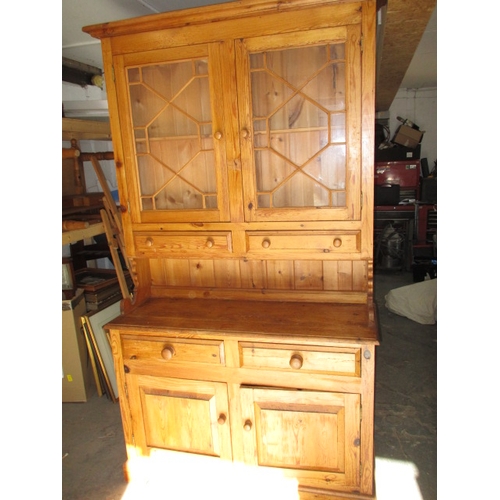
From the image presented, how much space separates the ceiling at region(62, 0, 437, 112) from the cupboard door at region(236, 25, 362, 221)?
290 millimetres

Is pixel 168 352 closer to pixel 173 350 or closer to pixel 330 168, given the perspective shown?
pixel 173 350

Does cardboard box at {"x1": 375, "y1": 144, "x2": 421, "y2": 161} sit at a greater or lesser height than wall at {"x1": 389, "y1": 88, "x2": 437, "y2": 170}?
lesser

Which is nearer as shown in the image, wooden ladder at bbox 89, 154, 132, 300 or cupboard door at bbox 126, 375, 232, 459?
cupboard door at bbox 126, 375, 232, 459

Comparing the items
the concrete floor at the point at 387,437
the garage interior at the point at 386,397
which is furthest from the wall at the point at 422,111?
the concrete floor at the point at 387,437

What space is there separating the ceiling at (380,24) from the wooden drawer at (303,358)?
1316 millimetres

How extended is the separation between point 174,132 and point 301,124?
1.82 ft

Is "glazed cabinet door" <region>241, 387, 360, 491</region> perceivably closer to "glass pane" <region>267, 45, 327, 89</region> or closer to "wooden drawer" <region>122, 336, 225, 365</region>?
"wooden drawer" <region>122, 336, 225, 365</region>

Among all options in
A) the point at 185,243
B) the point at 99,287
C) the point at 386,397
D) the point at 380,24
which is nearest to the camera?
the point at 185,243

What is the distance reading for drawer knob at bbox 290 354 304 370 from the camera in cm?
154

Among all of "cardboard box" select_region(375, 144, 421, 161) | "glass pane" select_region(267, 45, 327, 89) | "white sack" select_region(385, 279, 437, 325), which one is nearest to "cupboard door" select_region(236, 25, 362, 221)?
"glass pane" select_region(267, 45, 327, 89)

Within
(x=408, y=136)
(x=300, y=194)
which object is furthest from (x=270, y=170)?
(x=408, y=136)

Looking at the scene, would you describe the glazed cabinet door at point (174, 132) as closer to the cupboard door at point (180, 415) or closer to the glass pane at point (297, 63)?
the glass pane at point (297, 63)

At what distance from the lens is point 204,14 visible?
1.53 metres
